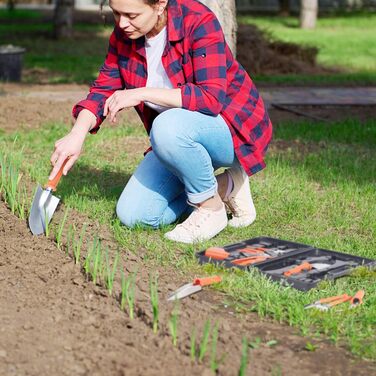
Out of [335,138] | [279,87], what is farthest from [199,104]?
[279,87]

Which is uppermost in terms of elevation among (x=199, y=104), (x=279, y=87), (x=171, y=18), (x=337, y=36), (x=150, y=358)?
(x=171, y=18)

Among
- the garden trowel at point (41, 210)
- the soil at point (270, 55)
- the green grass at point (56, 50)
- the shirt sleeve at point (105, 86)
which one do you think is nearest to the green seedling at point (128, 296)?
the garden trowel at point (41, 210)

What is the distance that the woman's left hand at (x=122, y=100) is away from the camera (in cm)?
426

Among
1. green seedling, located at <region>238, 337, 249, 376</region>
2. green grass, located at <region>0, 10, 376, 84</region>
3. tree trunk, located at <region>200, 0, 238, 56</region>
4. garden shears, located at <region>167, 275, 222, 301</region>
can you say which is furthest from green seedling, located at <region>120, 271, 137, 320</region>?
green grass, located at <region>0, 10, 376, 84</region>

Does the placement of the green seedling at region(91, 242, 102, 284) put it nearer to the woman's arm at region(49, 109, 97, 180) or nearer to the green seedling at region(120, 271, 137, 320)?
the green seedling at region(120, 271, 137, 320)

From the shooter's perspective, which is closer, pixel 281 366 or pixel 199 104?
pixel 281 366

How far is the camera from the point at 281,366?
3.08 meters

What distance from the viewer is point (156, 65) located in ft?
15.1

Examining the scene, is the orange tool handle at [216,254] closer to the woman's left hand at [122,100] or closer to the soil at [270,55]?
the woman's left hand at [122,100]

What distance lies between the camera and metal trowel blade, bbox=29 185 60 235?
14.9 ft

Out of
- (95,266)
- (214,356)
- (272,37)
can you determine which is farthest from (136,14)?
(272,37)

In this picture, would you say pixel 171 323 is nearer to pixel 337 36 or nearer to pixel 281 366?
pixel 281 366

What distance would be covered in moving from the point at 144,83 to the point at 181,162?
48cm

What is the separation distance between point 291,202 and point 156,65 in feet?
4.22
